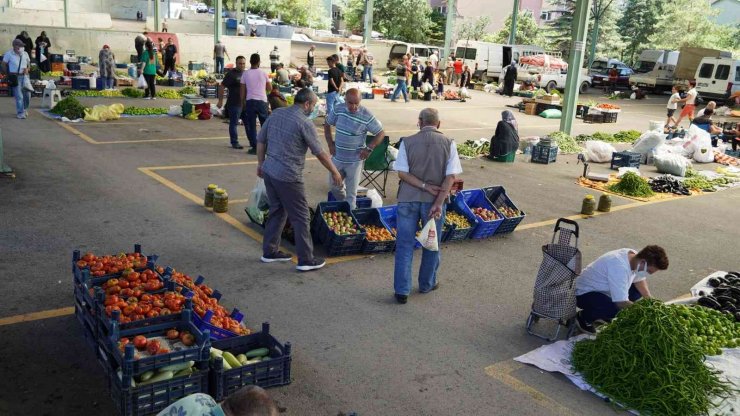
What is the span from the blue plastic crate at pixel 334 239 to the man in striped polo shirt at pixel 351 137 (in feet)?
2.35

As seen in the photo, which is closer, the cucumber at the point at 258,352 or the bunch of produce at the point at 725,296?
the cucumber at the point at 258,352

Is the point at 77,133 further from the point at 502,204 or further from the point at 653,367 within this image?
→ the point at 653,367

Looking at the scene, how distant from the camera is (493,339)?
6.01 m

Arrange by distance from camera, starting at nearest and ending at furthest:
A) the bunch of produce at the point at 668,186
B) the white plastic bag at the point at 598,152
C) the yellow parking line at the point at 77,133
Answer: the bunch of produce at the point at 668,186, the yellow parking line at the point at 77,133, the white plastic bag at the point at 598,152

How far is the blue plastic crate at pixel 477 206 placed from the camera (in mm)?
8938

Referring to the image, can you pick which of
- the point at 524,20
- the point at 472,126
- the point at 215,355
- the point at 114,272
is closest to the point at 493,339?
the point at 215,355

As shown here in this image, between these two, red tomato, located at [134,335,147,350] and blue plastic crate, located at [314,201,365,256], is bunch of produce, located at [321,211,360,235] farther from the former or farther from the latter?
red tomato, located at [134,335,147,350]

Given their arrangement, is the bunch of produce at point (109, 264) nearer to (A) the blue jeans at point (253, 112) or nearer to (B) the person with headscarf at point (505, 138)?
(A) the blue jeans at point (253, 112)

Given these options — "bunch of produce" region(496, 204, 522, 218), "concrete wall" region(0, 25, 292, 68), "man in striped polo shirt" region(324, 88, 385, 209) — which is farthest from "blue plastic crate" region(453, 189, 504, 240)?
"concrete wall" region(0, 25, 292, 68)

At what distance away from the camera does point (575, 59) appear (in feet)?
59.0

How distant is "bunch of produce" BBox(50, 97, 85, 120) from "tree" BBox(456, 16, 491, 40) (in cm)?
5581

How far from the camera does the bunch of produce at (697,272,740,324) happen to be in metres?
6.59

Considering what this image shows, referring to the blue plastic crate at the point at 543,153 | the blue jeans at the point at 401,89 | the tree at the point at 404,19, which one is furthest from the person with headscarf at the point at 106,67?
the tree at the point at 404,19

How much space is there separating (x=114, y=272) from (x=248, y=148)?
348 inches
